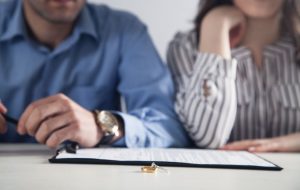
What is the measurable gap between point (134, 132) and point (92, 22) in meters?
0.41

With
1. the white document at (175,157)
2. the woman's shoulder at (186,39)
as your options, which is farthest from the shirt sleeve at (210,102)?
the white document at (175,157)

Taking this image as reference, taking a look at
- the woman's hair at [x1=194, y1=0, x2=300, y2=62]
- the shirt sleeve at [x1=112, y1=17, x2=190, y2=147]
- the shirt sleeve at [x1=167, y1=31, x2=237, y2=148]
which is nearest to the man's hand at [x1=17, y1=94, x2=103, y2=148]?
the shirt sleeve at [x1=112, y1=17, x2=190, y2=147]

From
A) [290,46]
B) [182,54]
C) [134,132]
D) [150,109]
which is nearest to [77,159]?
[134,132]

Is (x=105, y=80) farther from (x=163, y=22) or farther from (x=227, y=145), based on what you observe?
(x=227, y=145)

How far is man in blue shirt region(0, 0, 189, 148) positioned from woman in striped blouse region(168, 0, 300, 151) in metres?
0.07

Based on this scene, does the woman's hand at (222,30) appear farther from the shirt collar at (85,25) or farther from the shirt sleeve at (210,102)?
the shirt collar at (85,25)

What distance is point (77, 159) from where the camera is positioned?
703 millimetres

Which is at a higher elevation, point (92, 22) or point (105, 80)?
point (92, 22)

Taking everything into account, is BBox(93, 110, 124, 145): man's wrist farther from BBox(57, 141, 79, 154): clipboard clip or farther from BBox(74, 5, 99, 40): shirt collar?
BBox(74, 5, 99, 40): shirt collar

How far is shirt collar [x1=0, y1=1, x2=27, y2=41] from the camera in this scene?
114 cm

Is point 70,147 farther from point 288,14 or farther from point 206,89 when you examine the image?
point 288,14

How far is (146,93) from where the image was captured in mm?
1122

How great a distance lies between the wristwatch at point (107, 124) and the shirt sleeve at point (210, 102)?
240 millimetres

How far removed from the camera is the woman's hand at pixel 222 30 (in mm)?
1117
